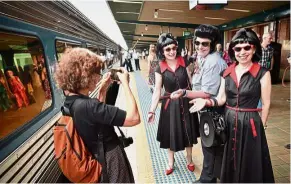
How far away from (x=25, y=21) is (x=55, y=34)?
41.7 inches

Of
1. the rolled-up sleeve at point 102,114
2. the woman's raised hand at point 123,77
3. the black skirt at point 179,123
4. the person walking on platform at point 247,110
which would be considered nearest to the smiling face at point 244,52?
the person walking on platform at point 247,110

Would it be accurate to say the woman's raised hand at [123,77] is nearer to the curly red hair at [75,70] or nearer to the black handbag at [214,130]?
the curly red hair at [75,70]

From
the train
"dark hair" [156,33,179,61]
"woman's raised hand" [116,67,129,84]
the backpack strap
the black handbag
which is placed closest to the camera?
the backpack strap

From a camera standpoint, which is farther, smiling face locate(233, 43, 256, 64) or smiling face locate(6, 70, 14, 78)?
smiling face locate(6, 70, 14, 78)

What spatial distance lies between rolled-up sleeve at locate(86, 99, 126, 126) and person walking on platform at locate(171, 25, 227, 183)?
115 cm

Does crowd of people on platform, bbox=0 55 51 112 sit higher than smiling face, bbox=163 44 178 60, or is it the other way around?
smiling face, bbox=163 44 178 60

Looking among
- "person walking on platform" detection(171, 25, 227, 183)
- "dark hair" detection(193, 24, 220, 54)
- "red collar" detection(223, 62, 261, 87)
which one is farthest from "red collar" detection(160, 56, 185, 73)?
"red collar" detection(223, 62, 261, 87)

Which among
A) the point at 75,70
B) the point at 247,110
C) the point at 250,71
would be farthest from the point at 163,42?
the point at 75,70

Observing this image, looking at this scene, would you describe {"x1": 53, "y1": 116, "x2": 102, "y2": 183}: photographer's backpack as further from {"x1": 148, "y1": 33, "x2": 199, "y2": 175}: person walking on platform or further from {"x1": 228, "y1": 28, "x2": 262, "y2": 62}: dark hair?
{"x1": 228, "y1": 28, "x2": 262, "y2": 62}: dark hair

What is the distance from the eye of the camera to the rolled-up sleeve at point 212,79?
7.98 ft

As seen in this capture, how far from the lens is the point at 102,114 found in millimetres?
1395

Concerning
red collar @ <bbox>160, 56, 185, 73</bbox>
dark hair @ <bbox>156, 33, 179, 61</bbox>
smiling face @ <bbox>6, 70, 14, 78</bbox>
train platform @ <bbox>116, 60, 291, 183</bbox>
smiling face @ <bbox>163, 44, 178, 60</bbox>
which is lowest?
train platform @ <bbox>116, 60, 291, 183</bbox>

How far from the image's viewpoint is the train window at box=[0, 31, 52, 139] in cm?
205

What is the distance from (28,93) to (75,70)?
4.45ft
